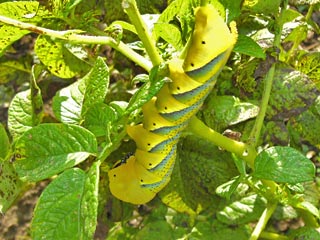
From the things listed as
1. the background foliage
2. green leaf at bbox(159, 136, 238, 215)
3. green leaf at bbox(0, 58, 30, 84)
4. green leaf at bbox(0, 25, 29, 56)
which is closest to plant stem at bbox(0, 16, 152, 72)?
the background foliage

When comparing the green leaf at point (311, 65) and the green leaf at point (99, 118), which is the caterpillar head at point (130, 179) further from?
the green leaf at point (311, 65)

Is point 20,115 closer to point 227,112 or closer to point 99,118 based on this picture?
point 99,118

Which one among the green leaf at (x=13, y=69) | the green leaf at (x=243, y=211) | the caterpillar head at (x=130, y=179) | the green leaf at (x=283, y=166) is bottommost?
the green leaf at (x=243, y=211)

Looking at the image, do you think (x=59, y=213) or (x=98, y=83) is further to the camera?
(x=98, y=83)

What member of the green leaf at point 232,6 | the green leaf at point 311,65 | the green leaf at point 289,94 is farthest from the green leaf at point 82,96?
the green leaf at point 311,65

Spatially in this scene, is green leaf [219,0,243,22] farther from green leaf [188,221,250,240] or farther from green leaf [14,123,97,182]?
green leaf [188,221,250,240]

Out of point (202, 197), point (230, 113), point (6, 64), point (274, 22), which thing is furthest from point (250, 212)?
point (6, 64)

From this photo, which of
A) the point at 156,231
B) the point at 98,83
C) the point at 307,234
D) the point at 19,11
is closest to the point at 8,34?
the point at 19,11
